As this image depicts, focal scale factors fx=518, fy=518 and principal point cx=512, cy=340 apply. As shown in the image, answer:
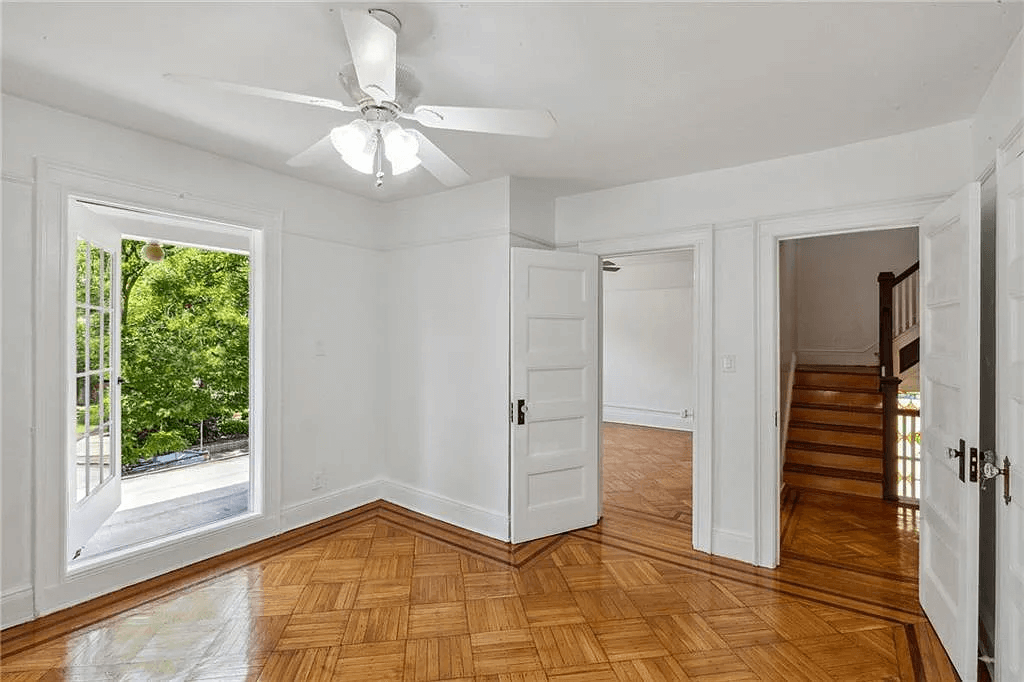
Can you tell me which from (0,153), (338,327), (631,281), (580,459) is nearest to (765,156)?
(580,459)

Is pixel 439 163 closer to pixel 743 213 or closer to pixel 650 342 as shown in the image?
pixel 743 213

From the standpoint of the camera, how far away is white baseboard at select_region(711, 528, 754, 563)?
3.17 m

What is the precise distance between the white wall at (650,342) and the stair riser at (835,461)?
243 cm

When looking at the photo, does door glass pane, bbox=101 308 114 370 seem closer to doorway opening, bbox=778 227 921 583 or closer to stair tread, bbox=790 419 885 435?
doorway opening, bbox=778 227 921 583

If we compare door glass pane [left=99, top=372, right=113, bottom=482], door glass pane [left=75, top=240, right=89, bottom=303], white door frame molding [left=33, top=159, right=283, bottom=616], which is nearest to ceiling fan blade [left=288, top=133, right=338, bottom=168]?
white door frame molding [left=33, top=159, right=283, bottom=616]

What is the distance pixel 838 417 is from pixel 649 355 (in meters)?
3.10

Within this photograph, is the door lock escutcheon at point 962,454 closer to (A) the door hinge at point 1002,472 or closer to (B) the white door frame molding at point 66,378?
(A) the door hinge at point 1002,472

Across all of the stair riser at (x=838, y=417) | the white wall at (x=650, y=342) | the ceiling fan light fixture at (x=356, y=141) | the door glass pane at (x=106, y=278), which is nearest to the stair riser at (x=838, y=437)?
the stair riser at (x=838, y=417)

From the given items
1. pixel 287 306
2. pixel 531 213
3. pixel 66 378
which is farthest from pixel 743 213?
pixel 66 378

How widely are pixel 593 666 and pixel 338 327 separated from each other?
9.47ft

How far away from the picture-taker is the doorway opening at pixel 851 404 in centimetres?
358

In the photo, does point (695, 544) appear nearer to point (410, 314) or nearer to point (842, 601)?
point (842, 601)

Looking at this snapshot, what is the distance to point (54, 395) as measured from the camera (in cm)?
256

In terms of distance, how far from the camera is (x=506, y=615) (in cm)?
259
